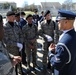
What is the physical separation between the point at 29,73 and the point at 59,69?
3.84 metres

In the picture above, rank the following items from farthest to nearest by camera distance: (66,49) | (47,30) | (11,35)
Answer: (47,30) < (11,35) < (66,49)

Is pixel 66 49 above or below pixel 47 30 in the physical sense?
above

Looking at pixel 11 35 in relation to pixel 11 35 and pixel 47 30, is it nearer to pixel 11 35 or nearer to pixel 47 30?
pixel 11 35

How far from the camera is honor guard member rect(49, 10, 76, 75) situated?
2.79 metres

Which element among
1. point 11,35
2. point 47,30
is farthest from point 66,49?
point 47,30

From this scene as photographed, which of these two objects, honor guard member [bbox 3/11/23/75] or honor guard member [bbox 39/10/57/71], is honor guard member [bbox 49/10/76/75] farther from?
honor guard member [bbox 39/10/57/71]

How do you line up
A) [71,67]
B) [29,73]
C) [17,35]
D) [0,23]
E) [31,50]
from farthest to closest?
[31,50] → [29,73] → [17,35] → [71,67] → [0,23]

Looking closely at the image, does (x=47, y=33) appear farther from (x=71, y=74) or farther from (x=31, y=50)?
(x=71, y=74)

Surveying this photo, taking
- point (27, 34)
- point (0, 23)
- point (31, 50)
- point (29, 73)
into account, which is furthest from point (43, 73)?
point (0, 23)

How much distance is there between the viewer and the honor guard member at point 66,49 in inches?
110

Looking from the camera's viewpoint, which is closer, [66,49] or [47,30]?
[66,49]

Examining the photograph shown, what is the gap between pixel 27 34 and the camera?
6711mm

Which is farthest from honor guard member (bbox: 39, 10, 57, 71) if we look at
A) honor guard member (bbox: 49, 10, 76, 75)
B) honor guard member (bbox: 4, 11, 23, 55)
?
honor guard member (bbox: 49, 10, 76, 75)

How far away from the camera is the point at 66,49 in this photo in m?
2.78
